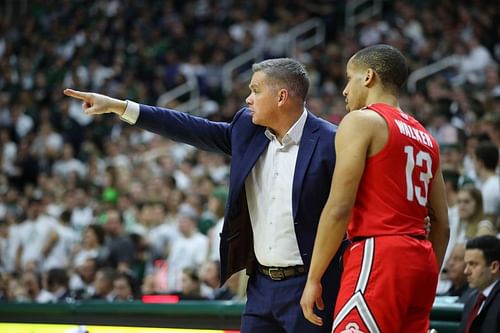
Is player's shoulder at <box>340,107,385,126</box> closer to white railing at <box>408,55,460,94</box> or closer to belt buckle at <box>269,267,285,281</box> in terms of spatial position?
belt buckle at <box>269,267,285,281</box>

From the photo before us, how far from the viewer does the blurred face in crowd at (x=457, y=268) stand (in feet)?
21.4

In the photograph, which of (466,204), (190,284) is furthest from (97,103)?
(190,284)

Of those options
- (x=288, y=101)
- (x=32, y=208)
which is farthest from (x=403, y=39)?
(x=288, y=101)

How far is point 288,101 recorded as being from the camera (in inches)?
172

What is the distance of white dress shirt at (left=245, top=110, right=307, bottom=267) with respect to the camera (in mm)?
4242

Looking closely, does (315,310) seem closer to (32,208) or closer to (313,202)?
(313,202)

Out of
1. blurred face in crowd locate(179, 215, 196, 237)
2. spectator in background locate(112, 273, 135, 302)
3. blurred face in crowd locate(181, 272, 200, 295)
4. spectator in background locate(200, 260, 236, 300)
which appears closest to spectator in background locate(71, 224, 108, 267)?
blurred face in crowd locate(179, 215, 196, 237)

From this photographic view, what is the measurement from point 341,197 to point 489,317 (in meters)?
1.81

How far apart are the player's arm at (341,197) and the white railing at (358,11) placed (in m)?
14.0

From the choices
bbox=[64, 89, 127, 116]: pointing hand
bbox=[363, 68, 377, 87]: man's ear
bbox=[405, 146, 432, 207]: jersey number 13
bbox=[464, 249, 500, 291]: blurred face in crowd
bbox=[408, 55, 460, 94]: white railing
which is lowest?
bbox=[464, 249, 500, 291]: blurred face in crowd

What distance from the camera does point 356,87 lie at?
13.2 feet

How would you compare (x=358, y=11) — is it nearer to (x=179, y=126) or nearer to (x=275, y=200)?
(x=179, y=126)

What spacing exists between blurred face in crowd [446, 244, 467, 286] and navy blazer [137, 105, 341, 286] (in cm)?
253

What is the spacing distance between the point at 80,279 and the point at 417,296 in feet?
22.2
